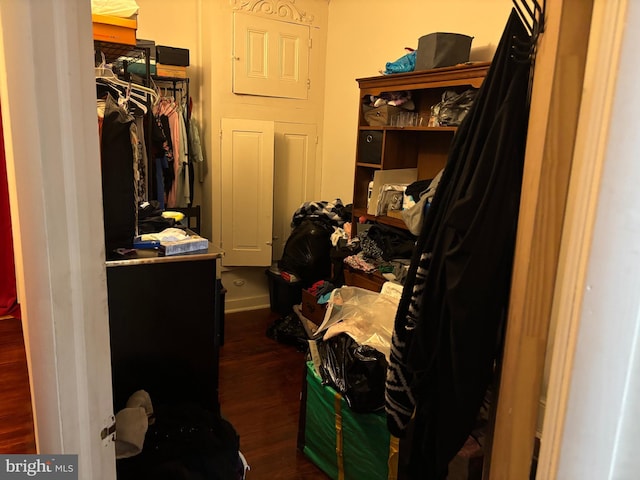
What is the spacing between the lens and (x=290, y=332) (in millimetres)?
3621

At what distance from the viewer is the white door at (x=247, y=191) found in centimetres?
401

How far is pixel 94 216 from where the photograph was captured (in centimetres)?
87

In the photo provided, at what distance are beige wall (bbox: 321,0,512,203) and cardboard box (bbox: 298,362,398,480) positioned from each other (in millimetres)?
2162

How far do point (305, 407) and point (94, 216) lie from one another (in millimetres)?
1662

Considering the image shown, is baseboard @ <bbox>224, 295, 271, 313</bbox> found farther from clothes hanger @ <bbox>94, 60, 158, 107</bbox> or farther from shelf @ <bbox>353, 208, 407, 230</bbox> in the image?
clothes hanger @ <bbox>94, 60, 158, 107</bbox>

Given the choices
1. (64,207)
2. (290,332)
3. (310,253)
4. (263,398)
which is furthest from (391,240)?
(64,207)

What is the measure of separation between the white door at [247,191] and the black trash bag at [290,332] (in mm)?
662

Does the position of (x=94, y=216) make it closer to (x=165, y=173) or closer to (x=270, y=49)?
(x=165, y=173)

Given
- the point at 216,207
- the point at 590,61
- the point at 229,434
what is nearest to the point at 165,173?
the point at 216,207

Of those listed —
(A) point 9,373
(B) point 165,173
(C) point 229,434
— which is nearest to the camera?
(C) point 229,434

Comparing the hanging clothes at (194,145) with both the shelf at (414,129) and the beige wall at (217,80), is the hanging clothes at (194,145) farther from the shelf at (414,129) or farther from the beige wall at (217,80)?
the shelf at (414,129)

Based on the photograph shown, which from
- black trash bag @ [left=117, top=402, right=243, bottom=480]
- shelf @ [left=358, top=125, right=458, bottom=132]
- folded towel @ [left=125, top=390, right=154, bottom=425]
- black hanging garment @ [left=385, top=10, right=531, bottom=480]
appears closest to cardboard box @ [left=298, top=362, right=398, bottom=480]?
black trash bag @ [left=117, top=402, right=243, bottom=480]

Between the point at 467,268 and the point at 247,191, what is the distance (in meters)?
3.25

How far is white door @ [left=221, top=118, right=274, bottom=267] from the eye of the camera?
4.01m
